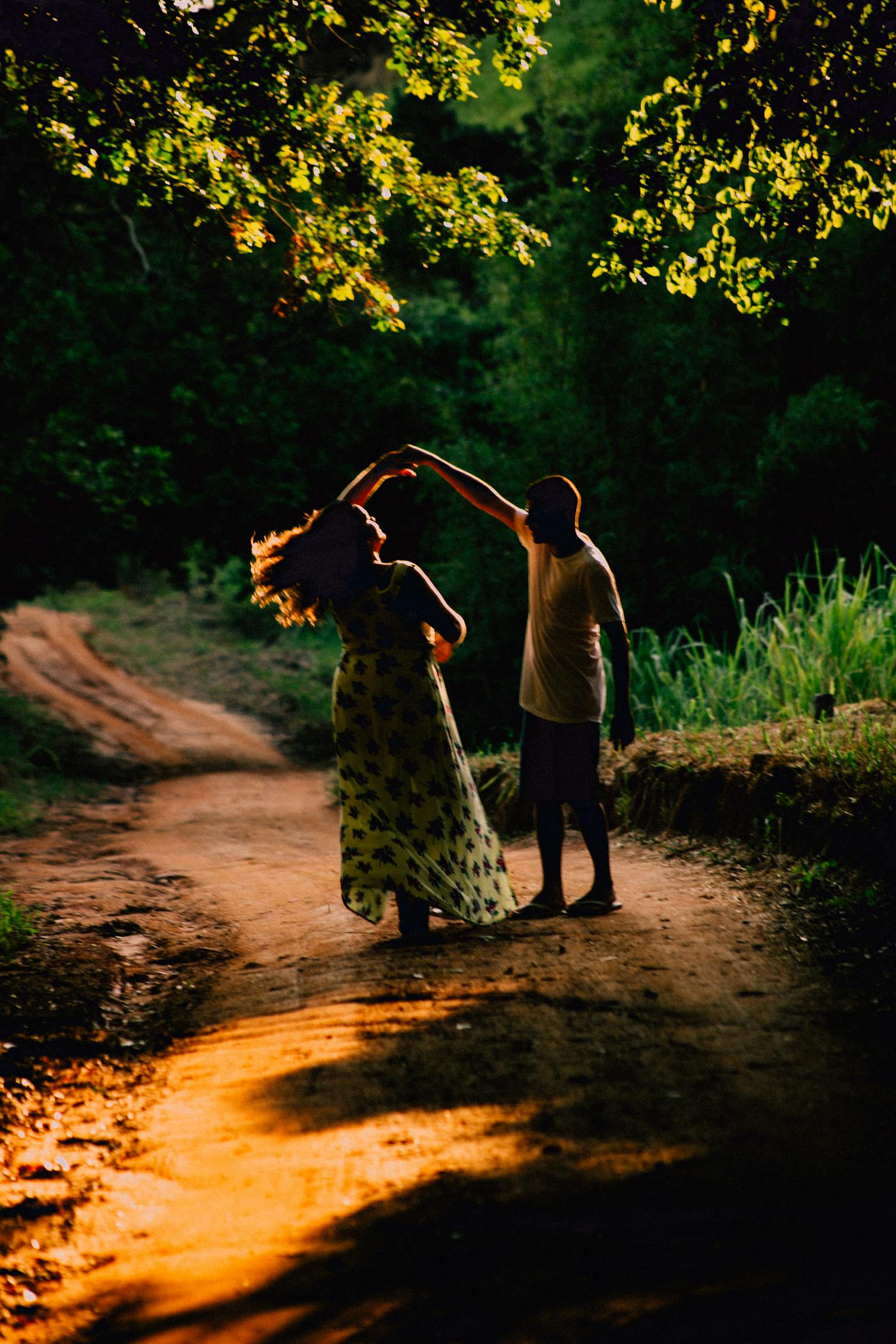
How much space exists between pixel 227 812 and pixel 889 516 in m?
8.13

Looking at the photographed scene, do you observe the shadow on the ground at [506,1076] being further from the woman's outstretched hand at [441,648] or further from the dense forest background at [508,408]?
the dense forest background at [508,408]

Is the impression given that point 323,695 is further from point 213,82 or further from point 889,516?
point 213,82

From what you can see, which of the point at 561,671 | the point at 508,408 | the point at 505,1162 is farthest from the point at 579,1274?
the point at 508,408

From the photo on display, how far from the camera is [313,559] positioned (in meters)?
4.82

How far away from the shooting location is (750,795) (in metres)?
6.59

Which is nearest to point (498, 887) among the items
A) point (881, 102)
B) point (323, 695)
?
point (881, 102)

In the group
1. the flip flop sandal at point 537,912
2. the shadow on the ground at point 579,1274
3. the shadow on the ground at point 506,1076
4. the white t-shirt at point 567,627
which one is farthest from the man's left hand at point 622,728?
the shadow on the ground at point 579,1274

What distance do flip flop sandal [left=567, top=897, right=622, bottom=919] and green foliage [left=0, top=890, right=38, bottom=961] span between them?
8.55ft

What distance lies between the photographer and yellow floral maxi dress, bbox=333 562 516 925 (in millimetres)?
4820

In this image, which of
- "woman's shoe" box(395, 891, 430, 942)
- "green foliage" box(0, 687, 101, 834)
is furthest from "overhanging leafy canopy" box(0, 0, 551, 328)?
"green foliage" box(0, 687, 101, 834)

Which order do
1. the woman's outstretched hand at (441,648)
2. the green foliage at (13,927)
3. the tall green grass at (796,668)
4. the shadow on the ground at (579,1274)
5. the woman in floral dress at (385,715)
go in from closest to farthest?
the shadow on the ground at (579,1274)
the woman in floral dress at (385,715)
the woman's outstretched hand at (441,648)
the green foliage at (13,927)
the tall green grass at (796,668)

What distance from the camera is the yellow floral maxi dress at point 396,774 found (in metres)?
4.82

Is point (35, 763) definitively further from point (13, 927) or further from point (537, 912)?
point (537, 912)

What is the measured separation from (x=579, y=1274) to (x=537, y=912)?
290 cm
